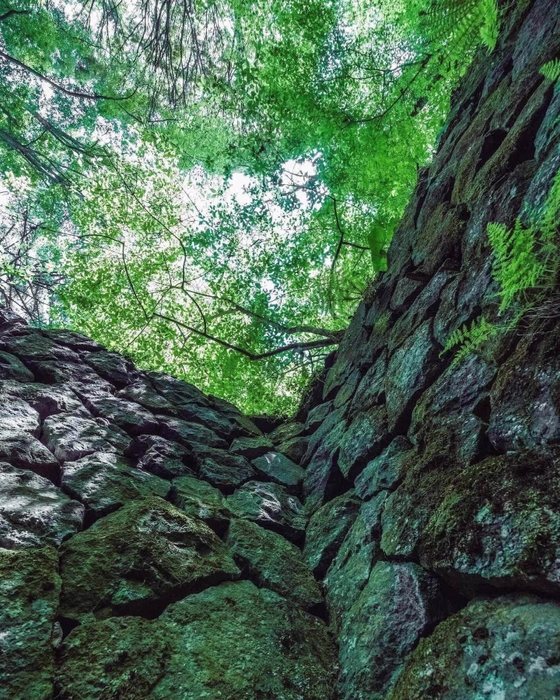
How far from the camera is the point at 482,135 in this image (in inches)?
143

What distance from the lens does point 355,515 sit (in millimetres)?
3049

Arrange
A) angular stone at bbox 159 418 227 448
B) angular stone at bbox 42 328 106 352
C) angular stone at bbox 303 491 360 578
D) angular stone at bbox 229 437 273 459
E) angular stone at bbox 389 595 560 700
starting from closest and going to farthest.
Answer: angular stone at bbox 389 595 560 700 < angular stone at bbox 303 491 360 578 < angular stone at bbox 159 418 227 448 < angular stone at bbox 229 437 273 459 < angular stone at bbox 42 328 106 352

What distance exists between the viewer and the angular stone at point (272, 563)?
2676 mm

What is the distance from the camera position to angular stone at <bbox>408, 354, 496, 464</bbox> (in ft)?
6.91

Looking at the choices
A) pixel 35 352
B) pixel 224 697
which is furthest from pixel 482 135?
pixel 35 352

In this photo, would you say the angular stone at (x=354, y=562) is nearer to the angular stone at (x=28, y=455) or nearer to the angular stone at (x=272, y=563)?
the angular stone at (x=272, y=563)

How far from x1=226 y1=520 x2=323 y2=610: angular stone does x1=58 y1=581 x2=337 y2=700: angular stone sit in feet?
0.59

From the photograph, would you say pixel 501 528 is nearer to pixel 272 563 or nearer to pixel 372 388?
pixel 272 563

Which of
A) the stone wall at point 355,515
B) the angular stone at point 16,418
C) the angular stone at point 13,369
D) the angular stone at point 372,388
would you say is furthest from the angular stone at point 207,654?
the angular stone at point 13,369

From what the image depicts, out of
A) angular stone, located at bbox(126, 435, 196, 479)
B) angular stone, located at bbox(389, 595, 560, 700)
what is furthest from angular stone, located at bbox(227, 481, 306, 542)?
angular stone, located at bbox(389, 595, 560, 700)

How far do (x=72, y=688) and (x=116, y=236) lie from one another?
7.88 meters

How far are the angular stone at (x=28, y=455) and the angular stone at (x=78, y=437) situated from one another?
4.0 inches

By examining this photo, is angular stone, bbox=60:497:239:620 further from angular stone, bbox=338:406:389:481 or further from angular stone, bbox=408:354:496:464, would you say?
angular stone, bbox=408:354:496:464

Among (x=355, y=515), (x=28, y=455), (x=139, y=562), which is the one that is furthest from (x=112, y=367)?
(x=355, y=515)
